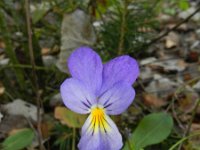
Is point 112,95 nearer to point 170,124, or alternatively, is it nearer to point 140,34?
point 170,124

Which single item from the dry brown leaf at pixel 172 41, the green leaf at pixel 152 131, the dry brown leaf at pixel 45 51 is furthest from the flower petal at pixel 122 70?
the dry brown leaf at pixel 172 41

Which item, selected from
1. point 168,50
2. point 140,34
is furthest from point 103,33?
point 168,50

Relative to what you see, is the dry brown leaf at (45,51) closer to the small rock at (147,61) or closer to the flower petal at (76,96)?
the small rock at (147,61)

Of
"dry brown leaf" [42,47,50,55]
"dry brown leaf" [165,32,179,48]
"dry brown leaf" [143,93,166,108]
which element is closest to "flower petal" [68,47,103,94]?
"dry brown leaf" [143,93,166,108]

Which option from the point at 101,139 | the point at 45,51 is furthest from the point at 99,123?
the point at 45,51

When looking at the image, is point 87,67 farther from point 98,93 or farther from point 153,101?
point 153,101

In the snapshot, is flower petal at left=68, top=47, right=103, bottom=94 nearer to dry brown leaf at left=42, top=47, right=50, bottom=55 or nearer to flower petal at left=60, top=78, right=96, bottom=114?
flower petal at left=60, top=78, right=96, bottom=114
